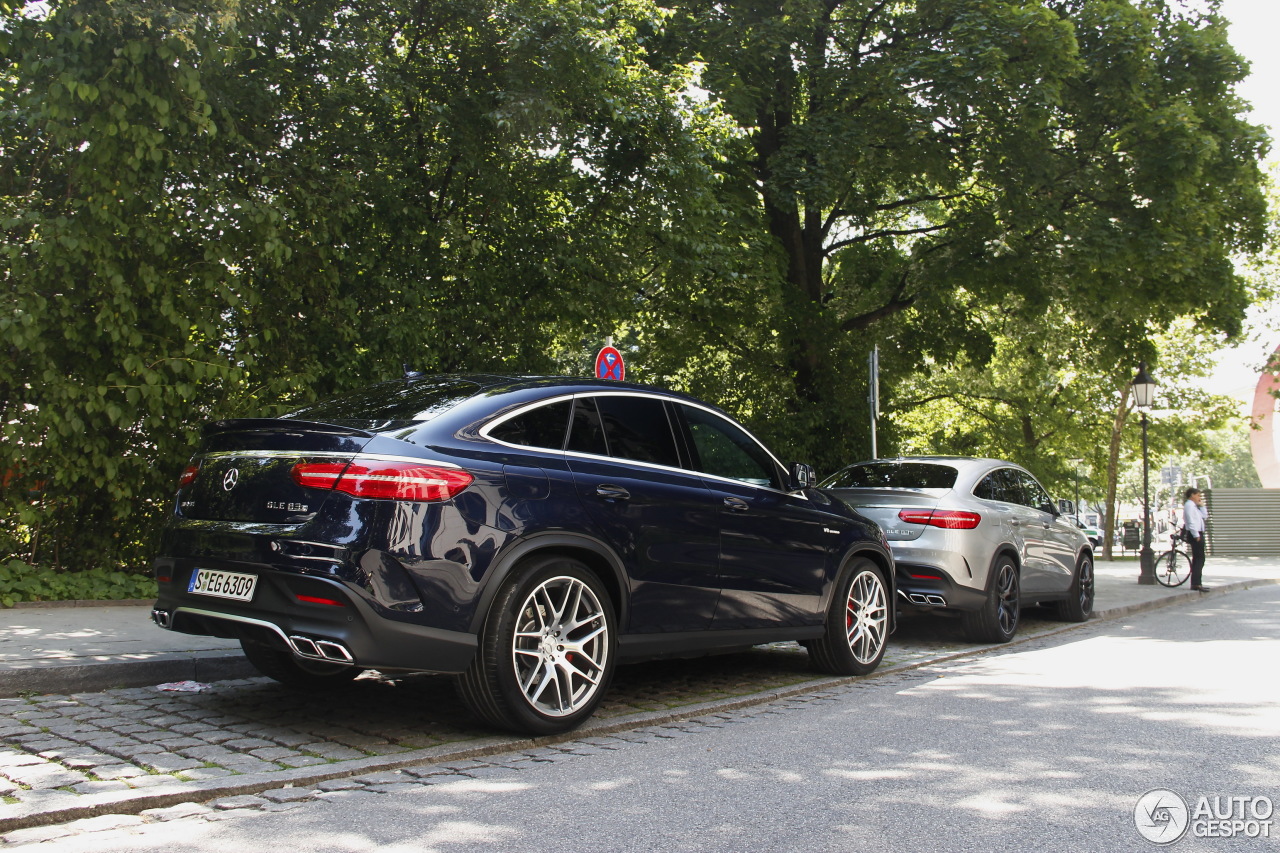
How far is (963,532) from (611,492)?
16.1ft

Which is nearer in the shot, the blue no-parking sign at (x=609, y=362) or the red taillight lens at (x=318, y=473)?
the red taillight lens at (x=318, y=473)

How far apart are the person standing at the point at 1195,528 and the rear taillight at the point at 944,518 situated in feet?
36.3

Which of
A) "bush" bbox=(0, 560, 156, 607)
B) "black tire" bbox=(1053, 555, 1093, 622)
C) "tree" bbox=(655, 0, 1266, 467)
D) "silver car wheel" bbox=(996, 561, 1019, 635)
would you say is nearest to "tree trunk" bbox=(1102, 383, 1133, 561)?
"tree" bbox=(655, 0, 1266, 467)

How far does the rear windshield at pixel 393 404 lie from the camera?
Result: 5.28 meters

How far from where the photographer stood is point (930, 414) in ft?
121

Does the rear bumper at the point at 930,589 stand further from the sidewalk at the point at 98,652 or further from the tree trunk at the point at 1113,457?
the tree trunk at the point at 1113,457

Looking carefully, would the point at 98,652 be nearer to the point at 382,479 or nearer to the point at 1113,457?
the point at 382,479

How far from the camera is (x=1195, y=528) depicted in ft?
61.8

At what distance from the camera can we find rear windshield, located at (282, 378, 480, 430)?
5.28 m

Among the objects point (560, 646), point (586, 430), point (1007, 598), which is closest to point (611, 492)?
point (586, 430)

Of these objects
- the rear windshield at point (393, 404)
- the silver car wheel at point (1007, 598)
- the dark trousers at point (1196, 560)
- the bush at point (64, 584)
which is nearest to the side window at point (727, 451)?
the rear windshield at point (393, 404)

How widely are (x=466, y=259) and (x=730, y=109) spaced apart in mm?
5067

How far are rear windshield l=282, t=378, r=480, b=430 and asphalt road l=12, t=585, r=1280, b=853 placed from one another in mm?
1666

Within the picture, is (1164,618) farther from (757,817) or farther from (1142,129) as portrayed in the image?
(757,817)
